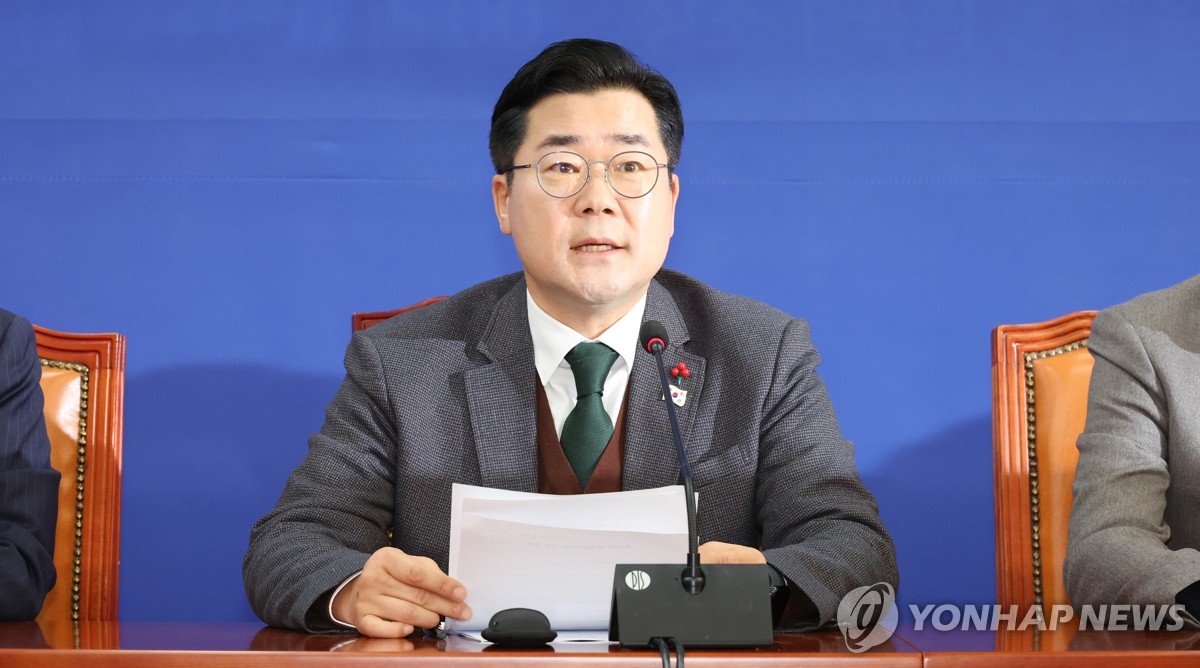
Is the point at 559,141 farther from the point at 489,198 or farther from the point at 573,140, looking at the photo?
the point at 489,198

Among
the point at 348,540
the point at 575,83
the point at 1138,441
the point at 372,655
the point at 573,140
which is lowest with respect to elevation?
the point at 372,655

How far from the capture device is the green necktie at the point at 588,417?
6.14 feet

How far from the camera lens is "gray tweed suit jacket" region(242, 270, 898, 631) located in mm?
1759

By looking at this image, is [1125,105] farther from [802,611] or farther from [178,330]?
[178,330]

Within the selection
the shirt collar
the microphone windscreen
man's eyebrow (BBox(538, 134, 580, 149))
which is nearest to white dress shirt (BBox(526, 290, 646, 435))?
the shirt collar

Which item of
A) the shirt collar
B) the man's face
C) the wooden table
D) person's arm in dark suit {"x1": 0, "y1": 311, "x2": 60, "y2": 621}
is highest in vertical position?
the man's face

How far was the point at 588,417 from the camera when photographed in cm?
189

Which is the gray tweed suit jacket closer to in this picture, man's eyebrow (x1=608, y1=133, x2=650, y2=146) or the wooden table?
man's eyebrow (x1=608, y1=133, x2=650, y2=146)

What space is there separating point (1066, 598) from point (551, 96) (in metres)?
1.12

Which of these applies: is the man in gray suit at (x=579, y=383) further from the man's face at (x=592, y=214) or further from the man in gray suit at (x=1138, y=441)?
the man in gray suit at (x=1138, y=441)

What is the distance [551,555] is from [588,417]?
1.74 feet

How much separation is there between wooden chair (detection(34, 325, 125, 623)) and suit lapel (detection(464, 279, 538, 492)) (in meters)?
0.65

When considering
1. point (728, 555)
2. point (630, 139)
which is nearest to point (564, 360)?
point (630, 139)

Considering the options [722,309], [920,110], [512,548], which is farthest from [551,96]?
[920,110]
